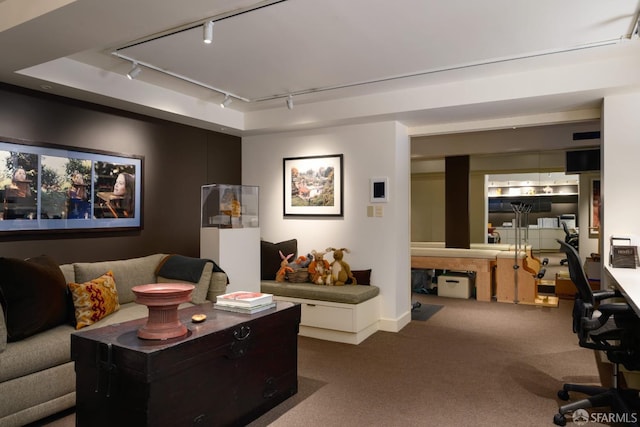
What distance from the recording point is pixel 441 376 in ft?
11.7

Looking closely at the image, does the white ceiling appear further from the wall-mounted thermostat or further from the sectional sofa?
the sectional sofa

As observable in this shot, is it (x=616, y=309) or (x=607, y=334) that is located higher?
(x=616, y=309)

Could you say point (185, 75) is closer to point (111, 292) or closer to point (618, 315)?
point (111, 292)

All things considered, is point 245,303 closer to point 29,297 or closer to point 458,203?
point 29,297

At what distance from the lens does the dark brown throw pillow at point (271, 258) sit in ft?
17.2

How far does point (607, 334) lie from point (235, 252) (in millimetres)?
3079

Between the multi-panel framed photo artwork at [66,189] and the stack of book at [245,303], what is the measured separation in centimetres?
172

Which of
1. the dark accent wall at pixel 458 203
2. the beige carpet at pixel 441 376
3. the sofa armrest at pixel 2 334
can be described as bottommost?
the beige carpet at pixel 441 376

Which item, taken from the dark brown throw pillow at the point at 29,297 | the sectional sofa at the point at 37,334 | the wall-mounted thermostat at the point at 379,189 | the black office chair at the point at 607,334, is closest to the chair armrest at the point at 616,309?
the black office chair at the point at 607,334

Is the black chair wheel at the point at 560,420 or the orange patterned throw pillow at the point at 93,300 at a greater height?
the orange patterned throw pillow at the point at 93,300

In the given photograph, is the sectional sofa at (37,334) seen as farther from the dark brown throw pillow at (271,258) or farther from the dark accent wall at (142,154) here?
the dark brown throw pillow at (271,258)

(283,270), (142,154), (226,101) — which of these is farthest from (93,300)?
(226,101)

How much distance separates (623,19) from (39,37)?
366cm

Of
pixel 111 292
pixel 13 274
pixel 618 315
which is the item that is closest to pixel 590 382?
pixel 618 315
